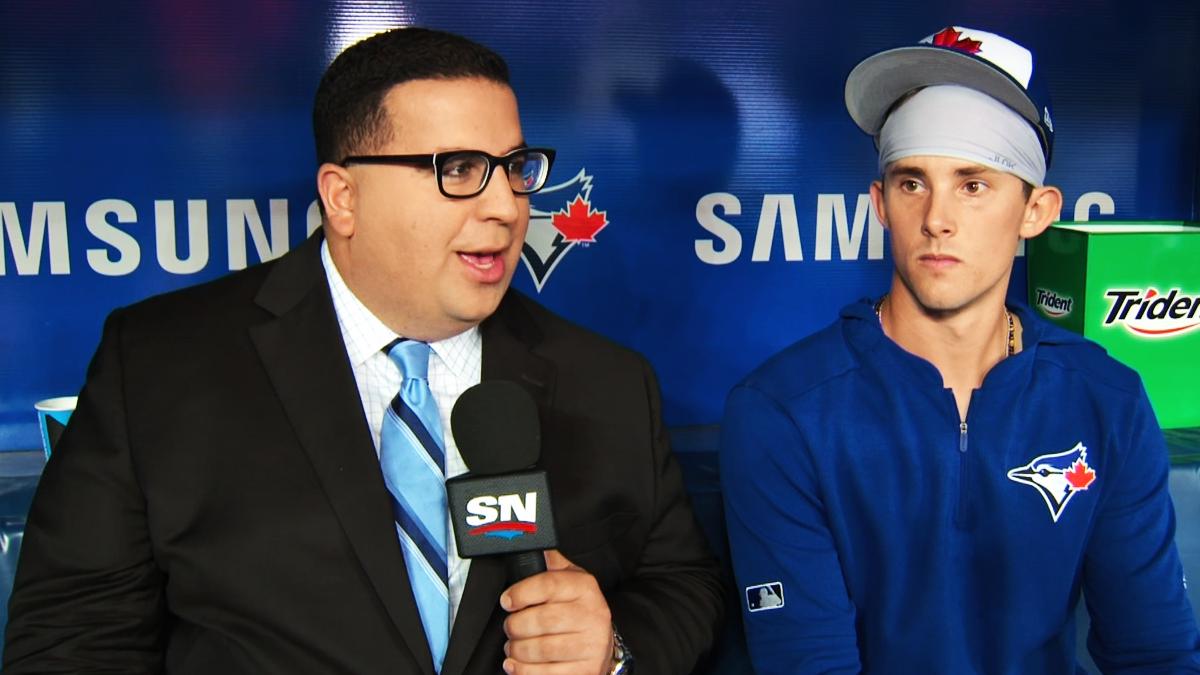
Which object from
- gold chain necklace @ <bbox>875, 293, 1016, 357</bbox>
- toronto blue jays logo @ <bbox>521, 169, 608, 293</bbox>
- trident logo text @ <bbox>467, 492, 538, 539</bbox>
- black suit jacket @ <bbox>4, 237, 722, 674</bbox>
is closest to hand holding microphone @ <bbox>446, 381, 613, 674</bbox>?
trident logo text @ <bbox>467, 492, 538, 539</bbox>

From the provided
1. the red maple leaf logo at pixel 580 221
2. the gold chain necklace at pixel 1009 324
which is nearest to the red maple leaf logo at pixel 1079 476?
the gold chain necklace at pixel 1009 324

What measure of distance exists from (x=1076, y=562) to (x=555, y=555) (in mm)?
810

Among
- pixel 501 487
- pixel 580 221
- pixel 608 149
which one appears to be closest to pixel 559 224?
pixel 580 221

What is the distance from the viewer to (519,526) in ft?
3.17

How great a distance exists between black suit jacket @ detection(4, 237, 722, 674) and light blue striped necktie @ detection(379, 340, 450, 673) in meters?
0.04

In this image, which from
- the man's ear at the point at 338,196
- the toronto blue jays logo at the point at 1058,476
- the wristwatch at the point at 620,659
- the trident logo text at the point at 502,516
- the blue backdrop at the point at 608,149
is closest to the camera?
the trident logo text at the point at 502,516

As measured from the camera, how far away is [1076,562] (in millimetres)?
1486

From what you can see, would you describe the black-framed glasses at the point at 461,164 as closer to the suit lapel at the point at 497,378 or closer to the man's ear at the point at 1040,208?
the suit lapel at the point at 497,378

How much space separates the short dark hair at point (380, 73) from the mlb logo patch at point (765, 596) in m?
0.76

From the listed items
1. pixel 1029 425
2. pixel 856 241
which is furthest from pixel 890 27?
pixel 1029 425

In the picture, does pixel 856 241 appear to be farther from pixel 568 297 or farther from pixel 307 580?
pixel 307 580

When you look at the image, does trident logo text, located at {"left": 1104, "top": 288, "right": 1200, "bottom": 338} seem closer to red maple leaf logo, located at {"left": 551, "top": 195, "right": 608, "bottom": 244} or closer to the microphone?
red maple leaf logo, located at {"left": 551, "top": 195, "right": 608, "bottom": 244}

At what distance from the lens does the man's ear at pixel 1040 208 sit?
4.78ft

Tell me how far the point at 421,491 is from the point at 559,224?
0.84 m
